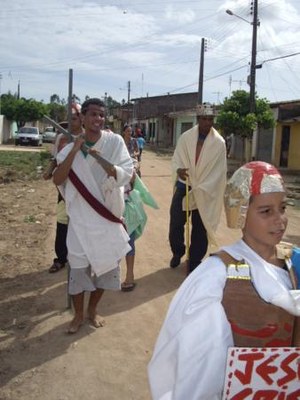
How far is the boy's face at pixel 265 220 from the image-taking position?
203 centimetres

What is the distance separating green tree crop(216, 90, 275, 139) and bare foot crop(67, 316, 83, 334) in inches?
794

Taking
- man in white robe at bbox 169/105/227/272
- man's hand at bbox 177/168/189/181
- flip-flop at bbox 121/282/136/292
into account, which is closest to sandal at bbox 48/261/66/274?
flip-flop at bbox 121/282/136/292

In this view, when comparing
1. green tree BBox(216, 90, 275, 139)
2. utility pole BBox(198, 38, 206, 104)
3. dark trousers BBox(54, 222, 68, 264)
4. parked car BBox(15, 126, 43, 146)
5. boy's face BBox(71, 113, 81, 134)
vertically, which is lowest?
dark trousers BBox(54, 222, 68, 264)

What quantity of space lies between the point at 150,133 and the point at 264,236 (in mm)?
59118

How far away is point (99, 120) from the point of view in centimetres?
413

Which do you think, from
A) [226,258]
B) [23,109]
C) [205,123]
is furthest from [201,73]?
[226,258]

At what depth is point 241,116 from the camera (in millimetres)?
24094

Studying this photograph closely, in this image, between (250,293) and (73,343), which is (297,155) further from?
(250,293)

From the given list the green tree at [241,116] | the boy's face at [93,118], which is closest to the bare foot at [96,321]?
the boy's face at [93,118]

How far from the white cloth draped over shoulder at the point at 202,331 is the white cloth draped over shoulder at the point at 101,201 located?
2.20 meters

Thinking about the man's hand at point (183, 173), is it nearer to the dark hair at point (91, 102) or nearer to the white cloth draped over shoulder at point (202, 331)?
the dark hair at point (91, 102)

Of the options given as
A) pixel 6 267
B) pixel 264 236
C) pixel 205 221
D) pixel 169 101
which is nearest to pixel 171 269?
pixel 205 221

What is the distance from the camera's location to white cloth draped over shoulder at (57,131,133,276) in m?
4.07

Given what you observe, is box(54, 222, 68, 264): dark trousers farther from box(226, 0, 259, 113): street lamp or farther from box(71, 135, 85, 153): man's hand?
box(226, 0, 259, 113): street lamp
